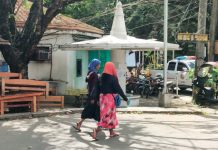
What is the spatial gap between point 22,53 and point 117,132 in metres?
5.55

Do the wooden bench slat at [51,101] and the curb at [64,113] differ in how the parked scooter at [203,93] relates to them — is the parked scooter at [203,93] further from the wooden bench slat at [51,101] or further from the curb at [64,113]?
the wooden bench slat at [51,101]

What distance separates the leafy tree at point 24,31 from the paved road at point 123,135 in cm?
272

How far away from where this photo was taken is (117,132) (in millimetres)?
10391

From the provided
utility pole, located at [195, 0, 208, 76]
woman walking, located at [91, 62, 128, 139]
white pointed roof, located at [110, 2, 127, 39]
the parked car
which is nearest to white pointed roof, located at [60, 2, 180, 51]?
white pointed roof, located at [110, 2, 127, 39]

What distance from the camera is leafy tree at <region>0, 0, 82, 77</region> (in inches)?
548

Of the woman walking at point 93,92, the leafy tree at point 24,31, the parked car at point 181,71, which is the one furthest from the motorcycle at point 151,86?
the woman walking at point 93,92

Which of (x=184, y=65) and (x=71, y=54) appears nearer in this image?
(x=71, y=54)

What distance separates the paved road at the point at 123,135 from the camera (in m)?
8.72

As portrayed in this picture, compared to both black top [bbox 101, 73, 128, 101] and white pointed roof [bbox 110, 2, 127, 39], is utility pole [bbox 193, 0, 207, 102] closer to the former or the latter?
white pointed roof [bbox 110, 2, 127, 39]

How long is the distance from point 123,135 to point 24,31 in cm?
621

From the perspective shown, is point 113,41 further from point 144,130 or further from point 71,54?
point 144,130

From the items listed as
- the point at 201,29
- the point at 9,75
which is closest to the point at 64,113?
the point at 9,75

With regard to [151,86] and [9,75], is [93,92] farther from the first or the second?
[151,86]

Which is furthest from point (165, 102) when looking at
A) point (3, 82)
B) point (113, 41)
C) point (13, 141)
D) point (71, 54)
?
point (13, 141)
